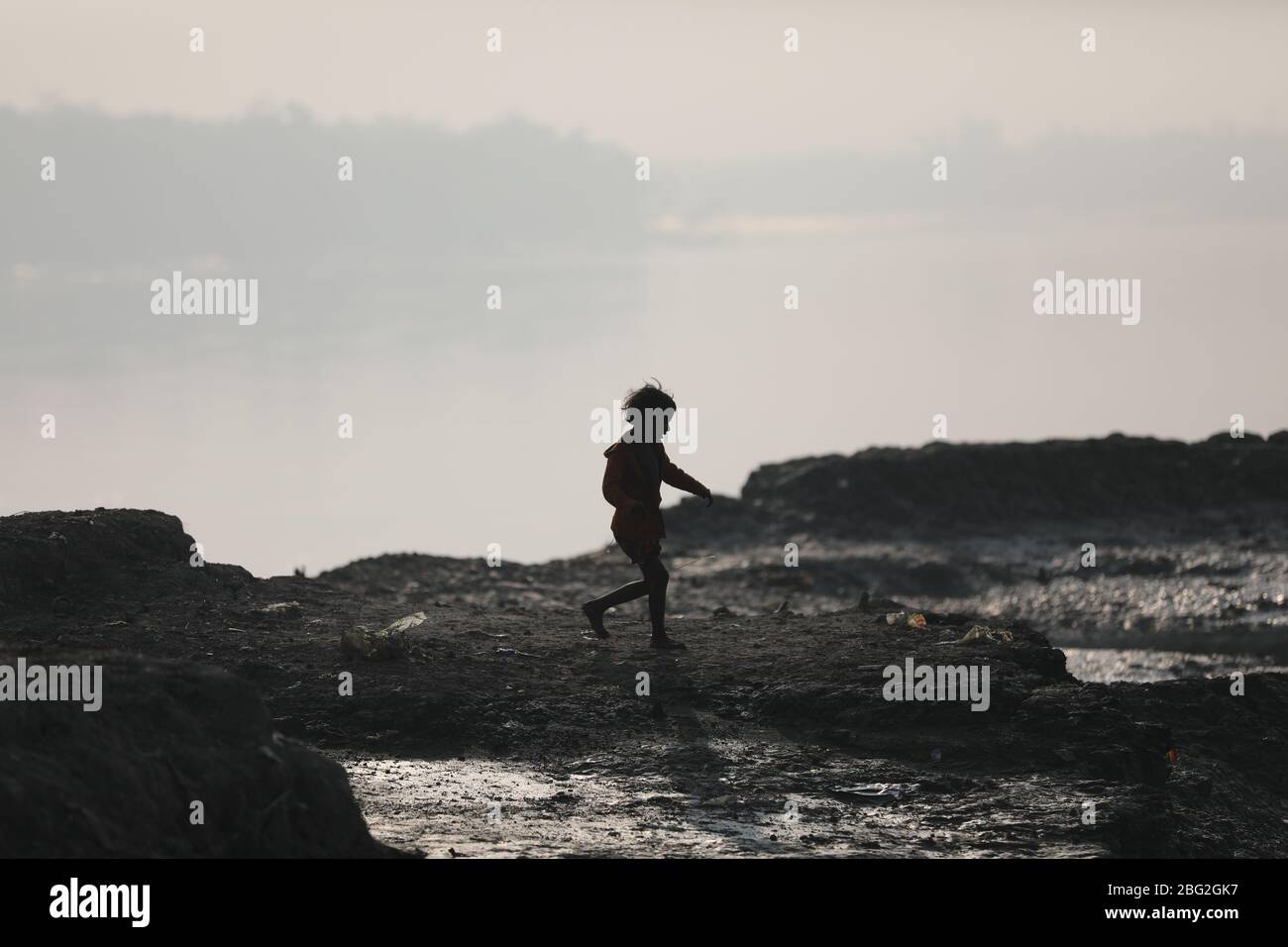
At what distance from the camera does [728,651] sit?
12031 millimetres

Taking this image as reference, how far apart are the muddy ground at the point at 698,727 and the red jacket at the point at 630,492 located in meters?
0.99

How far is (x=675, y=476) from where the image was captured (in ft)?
37.9

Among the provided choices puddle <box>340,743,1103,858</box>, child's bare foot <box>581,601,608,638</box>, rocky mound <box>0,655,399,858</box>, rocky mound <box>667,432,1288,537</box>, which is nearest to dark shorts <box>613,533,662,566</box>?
child's bare foot <box>581,601,608,638</box>

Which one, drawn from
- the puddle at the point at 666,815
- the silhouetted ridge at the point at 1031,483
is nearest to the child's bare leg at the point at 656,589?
the puddle at the point at 666,815

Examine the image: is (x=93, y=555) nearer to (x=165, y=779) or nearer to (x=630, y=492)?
(x=630, y=492)

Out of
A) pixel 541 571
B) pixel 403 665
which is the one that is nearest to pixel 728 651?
pixel 403 665

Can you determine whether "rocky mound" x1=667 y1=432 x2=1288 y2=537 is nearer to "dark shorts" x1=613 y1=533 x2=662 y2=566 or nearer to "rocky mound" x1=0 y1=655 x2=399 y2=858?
"dark shorts" x1=613 y1=533 x2=662 y2=566

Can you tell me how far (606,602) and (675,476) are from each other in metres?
1.22

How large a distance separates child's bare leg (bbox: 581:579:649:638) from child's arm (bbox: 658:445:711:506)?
0.75 m

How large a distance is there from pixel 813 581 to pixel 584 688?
11332 mm

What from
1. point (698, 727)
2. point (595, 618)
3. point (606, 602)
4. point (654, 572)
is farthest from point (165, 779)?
point (595, 618)

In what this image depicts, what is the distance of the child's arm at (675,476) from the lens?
11.5m

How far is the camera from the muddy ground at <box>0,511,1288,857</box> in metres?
8.67
